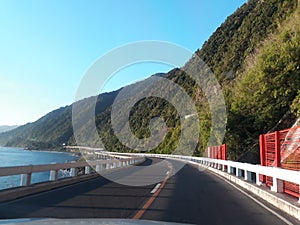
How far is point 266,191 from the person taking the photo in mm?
10891

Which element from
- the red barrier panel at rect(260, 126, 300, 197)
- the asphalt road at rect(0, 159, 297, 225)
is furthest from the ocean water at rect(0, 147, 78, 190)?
the red barrier panel at rect(260, 126, 300, 197)

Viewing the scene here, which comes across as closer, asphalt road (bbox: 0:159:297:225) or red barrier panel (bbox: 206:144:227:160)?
asphalt road (bbox: 0:159:297:225)

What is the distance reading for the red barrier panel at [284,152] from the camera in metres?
10.5

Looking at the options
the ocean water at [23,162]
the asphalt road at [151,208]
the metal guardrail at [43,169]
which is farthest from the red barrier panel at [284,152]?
the ocean water at [23,162]

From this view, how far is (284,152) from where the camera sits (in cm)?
1181

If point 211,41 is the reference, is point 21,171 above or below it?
below

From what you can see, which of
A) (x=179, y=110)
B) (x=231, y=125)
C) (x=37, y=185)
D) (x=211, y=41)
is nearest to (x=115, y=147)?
(x=179, y=110)

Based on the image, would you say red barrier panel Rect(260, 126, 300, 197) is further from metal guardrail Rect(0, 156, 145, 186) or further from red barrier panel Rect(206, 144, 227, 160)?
red barrier panel Rect(206, 144, 227, 160)

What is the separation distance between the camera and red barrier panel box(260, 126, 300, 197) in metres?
10.5

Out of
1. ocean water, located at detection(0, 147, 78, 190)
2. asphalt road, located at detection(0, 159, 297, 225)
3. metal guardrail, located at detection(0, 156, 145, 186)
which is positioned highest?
metal guardrail, located at detection(0, 156, 145, 186)

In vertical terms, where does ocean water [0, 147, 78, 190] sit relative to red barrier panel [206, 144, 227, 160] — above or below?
below

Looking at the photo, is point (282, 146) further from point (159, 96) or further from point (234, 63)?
point (159, 96)

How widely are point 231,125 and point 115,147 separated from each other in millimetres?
99602

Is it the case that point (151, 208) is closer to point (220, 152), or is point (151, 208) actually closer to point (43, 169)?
point (43, 169)
